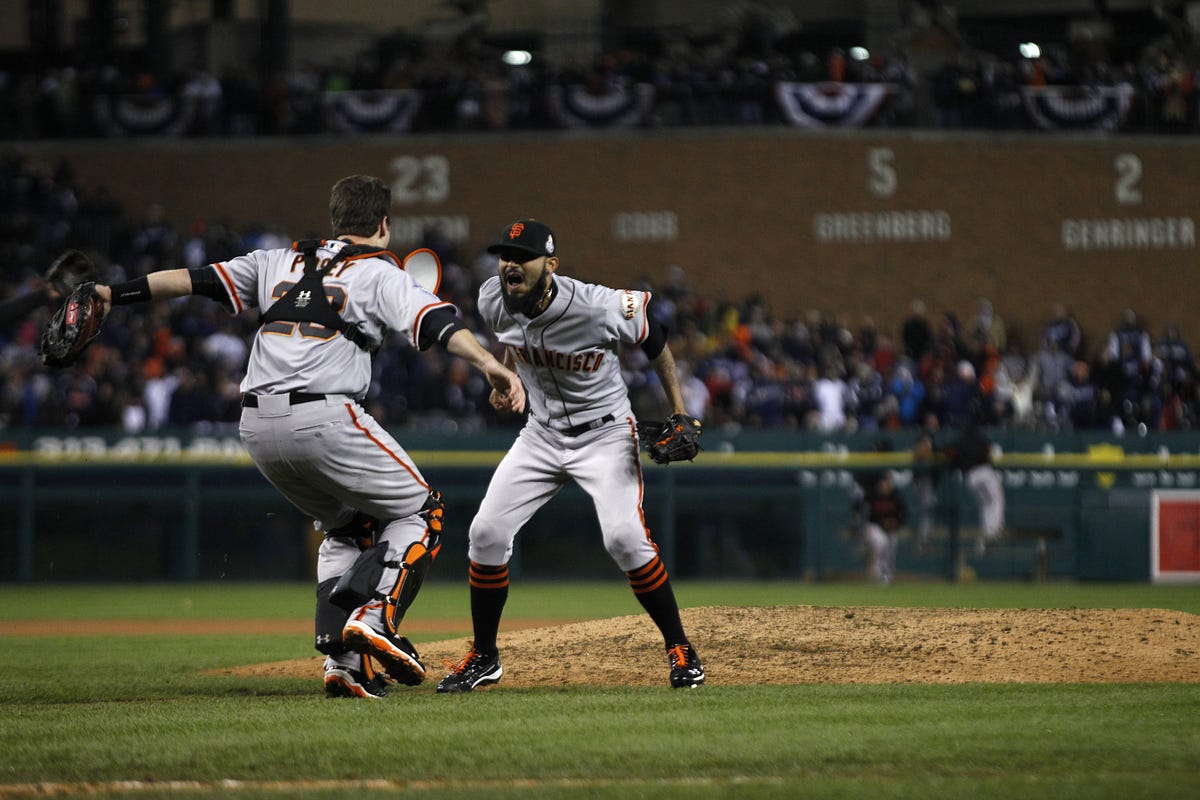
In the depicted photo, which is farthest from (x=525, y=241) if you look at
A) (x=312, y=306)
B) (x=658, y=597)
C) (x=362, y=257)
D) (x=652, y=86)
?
(x=652, y=86)

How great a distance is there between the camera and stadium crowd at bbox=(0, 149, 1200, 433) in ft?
61.4

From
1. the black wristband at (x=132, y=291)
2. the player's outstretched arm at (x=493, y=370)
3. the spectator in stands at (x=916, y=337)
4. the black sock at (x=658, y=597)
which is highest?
the spectator in stands at (x=916, y=337)

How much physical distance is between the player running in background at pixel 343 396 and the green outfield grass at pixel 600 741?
0.36 m

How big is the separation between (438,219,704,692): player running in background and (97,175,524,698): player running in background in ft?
1.42

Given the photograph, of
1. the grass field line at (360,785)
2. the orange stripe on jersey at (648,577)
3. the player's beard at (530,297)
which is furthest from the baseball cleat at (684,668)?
the grass field line at (360,785)

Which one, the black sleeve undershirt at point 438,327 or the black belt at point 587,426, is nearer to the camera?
the black sleeve undershirt at point 438,327

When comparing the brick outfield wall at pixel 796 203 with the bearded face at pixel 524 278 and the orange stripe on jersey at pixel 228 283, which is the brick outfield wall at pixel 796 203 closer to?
the bearded face at pixel 524 278

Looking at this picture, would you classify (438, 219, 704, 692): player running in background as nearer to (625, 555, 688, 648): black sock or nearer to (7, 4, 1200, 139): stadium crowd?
(625, 555, 688, 648): black sock

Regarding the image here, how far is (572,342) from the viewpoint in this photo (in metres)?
6.99

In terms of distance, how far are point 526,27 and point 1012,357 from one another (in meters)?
12.9

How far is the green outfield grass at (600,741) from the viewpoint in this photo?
4.53 meters

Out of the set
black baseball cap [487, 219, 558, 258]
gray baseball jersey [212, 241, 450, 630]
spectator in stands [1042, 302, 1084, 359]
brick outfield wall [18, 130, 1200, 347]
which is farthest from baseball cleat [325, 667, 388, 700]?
brick outfield wall [18, 130, 1200, 347]

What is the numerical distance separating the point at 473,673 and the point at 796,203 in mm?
20126

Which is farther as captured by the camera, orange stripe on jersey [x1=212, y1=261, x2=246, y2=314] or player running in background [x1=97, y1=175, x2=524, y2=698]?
orange stripe on jersey [x1=212, y1=261, x2=246, y2=314]
